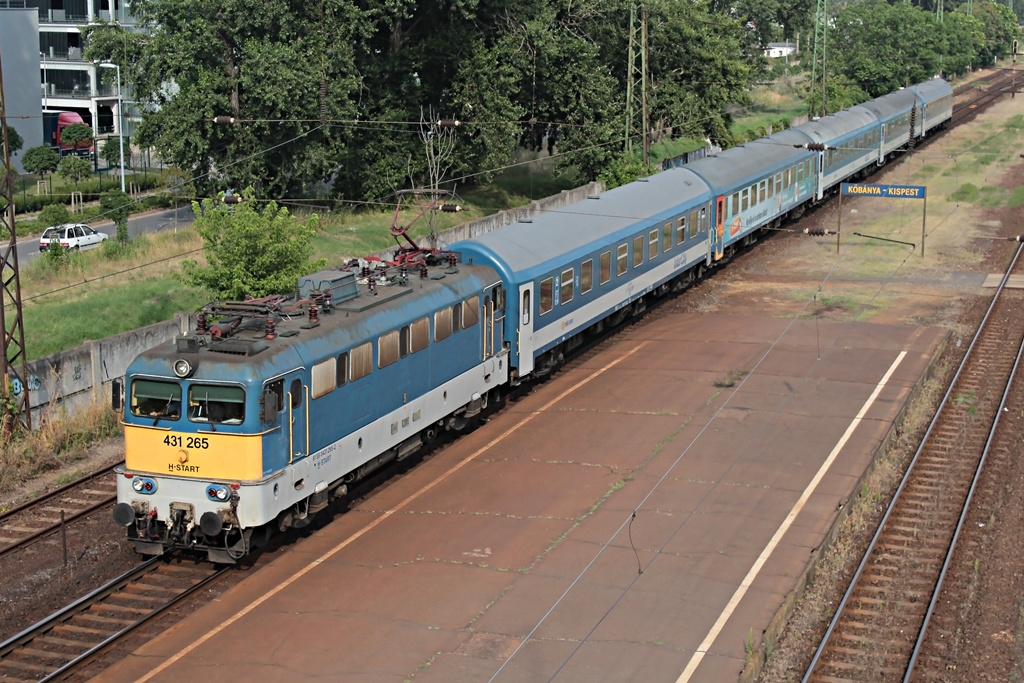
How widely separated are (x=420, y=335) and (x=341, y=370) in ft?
8.88

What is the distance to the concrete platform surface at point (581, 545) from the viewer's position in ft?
52.4

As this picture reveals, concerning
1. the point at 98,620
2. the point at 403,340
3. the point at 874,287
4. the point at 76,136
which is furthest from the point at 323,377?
the point at 76,136

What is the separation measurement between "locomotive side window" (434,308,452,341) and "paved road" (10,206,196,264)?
30019mm

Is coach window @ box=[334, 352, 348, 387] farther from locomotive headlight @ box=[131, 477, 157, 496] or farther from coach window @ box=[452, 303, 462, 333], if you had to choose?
coach window @ box=[452, 303, 462, 333]

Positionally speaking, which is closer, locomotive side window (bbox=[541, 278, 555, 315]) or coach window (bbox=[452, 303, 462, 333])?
coach window (bbox=[452, 303, 462, 333])

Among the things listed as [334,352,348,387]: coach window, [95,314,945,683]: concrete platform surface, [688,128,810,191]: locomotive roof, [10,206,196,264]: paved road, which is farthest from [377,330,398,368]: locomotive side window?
[10,206,196,264]: paved road

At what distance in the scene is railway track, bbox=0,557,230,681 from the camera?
15.9 m

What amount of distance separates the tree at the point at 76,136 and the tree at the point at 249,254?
4577cm

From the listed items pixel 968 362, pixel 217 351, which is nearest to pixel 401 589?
pixel 217 351

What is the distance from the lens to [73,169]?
6384 centimetres

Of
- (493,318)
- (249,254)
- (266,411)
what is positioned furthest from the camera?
(249,254)

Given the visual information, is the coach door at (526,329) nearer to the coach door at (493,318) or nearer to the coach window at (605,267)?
the coach door at (493,318)

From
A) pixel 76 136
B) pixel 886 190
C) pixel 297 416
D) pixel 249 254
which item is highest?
pixel 76 136

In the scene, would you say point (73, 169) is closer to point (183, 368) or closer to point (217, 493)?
point (183, 368)
